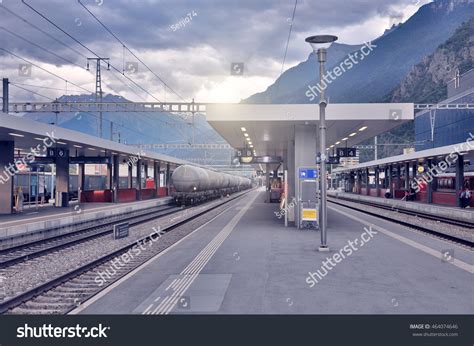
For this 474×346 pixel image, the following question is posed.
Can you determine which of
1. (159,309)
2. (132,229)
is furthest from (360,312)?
(132,229)

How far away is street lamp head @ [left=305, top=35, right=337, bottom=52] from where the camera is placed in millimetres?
12055

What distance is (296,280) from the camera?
8.83 meters

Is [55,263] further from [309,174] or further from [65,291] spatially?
[309,174]

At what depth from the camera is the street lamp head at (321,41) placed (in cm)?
1205

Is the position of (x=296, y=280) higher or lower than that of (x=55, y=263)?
higher

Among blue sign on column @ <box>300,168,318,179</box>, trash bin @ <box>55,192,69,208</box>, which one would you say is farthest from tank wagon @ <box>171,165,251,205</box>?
blue sign on column @ <box>300,168,318,179</box>

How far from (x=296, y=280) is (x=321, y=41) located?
688cm

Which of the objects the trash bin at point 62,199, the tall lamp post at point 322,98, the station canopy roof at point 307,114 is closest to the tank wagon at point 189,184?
the trash bin at point 62,199

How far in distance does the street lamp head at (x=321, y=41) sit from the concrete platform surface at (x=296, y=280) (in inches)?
231

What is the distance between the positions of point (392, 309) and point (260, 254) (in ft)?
17.9

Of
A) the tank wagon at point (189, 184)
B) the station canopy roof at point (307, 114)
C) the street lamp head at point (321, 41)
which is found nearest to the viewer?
the street lamp head at point (321, 41)

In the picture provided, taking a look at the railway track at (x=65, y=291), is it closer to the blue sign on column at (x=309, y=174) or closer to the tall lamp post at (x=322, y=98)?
the tall lamp post at (x=322, y=98)

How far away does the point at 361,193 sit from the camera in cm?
→ 6425

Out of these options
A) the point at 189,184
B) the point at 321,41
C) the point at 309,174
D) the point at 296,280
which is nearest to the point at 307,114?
the point at 309,174
